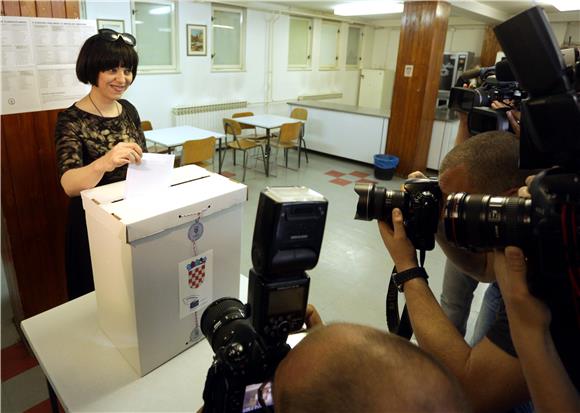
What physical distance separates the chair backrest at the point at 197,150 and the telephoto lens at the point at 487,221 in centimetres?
341

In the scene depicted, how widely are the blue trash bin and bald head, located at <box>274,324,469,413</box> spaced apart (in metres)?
4.85

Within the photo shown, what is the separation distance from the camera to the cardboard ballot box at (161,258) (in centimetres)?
84

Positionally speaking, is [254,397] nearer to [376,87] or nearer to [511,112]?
[511,112]

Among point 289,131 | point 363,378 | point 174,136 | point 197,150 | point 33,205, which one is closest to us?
point 363,378

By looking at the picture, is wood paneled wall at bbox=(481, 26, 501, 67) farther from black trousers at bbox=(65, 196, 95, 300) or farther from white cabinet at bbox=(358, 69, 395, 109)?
black trousers at bbox=(65, 196, 95, 300)

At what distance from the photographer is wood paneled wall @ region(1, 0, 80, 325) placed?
165 centimetres

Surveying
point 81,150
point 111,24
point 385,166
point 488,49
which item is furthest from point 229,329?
point 488,49

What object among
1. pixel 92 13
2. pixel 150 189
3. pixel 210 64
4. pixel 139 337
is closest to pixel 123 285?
pixel 139 337

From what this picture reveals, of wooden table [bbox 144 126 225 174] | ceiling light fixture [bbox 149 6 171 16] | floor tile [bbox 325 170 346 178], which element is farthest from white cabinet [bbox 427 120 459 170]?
ceiling light fixture [bbox 149 6 171 16]

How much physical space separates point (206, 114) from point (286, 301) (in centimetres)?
590

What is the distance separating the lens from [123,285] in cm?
88

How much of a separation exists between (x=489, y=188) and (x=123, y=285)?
90 cm

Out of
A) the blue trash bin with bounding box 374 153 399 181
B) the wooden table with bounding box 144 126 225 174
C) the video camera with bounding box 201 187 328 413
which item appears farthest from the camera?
the blue trash bin with bounding box 374 153 399 181

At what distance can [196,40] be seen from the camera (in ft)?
19.0
